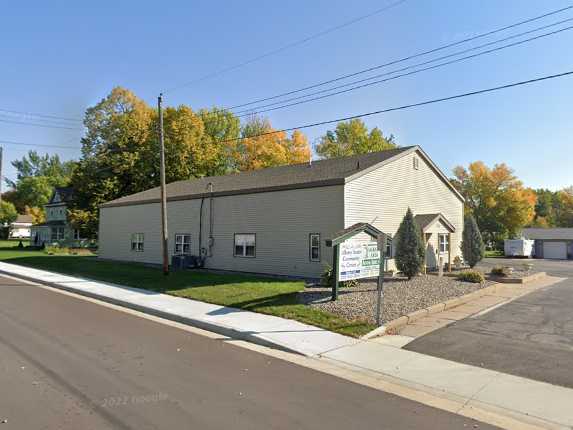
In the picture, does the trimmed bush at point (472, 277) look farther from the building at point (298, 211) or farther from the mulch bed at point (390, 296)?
the building at point (298, 211)

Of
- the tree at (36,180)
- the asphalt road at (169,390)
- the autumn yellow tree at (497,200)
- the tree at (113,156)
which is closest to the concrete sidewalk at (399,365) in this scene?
the asphalt road at (169,390)

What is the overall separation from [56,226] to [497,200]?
196 ft

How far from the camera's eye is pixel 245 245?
22203mm

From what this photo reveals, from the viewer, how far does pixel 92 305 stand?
1341cm

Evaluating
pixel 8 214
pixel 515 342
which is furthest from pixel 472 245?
pixel 8 214

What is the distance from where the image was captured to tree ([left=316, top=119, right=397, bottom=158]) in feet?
174

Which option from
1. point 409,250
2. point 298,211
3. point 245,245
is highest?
point 298,211

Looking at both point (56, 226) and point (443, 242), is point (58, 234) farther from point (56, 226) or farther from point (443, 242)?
point (443, 242)

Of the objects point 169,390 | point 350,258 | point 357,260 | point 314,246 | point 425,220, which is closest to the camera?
point 169,390

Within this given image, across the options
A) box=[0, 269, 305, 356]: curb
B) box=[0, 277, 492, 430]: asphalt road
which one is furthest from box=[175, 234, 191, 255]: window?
box=[0, 277, 492, 430]: asphalt road

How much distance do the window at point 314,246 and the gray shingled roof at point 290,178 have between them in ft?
7.46

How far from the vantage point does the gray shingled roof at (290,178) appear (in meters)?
19.7

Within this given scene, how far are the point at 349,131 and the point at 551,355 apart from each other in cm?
4847

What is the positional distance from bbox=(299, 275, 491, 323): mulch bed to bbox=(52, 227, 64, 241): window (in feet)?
163
